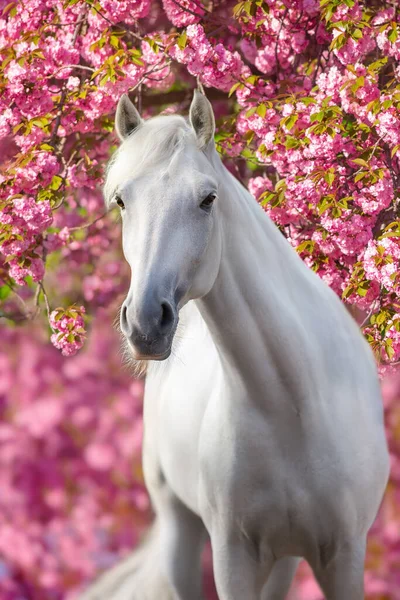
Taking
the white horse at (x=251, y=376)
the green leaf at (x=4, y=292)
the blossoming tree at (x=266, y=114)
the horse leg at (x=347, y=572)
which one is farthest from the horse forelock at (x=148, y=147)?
the green leaf at (x=4, y=292)

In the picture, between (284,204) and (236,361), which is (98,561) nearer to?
(236,361)

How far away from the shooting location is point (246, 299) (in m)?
2.39

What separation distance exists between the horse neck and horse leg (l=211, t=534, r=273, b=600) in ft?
1.48

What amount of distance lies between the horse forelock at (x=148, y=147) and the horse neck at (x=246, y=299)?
0.13m

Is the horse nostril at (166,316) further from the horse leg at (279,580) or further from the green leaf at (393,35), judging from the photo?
the green leaf at (393,35)

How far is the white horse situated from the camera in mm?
2166

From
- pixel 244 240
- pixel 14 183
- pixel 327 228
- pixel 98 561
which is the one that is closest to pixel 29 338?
pixel 98 561

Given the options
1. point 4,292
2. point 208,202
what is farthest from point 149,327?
point 4,292

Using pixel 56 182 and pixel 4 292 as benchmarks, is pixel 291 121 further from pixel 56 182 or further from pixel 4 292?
pixel 4 292

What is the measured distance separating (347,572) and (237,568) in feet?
0.94

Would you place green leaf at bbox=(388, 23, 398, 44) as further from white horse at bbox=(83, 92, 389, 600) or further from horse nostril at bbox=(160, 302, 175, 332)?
horse nostril at bbox=(160, 302, 175, 332)

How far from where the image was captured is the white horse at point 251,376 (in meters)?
2.17

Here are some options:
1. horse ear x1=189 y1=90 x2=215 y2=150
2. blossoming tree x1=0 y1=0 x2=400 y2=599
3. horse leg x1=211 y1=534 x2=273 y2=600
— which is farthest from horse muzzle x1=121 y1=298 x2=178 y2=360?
blossoming tree x1=0 y1=0 x2=400 y2=599

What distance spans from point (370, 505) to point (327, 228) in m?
1.13
